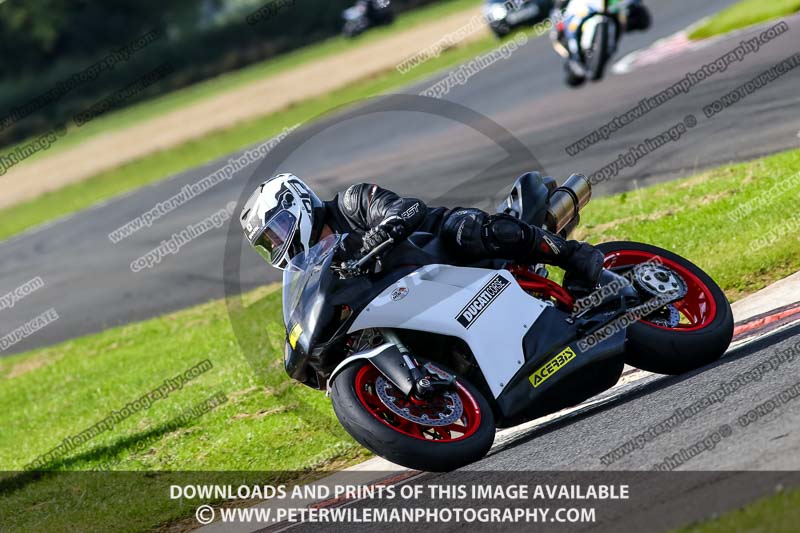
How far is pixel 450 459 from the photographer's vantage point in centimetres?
554

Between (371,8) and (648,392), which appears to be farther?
(371,8)

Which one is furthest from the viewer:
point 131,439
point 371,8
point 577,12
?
point 371,8

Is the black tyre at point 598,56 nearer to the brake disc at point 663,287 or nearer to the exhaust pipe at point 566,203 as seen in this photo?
the exhaust pipe at point 566,203

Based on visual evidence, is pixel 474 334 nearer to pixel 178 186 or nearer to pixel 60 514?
pixel 60 514

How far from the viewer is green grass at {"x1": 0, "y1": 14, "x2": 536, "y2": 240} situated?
26830mm

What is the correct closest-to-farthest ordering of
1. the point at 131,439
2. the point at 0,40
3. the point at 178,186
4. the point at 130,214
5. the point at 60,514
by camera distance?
1. the point at 60,514
2. the point at 131,439
3. the point at 130,214
4. the point at 178,186
5. the point at 0,40

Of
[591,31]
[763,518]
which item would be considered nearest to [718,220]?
[763,518]

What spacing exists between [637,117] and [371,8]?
3283 cm

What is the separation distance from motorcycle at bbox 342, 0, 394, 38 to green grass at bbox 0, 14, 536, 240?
1577 centimetres

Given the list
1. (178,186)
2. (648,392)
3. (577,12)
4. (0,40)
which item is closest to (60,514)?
(648,392)

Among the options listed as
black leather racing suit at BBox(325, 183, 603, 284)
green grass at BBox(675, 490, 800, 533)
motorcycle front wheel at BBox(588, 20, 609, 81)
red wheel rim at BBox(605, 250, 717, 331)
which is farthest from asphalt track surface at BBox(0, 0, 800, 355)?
green grass at BBox(675, 490, 800, 533)

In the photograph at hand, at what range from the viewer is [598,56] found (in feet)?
61.0

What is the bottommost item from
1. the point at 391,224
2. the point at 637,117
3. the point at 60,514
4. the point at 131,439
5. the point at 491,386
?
the point at 637,117

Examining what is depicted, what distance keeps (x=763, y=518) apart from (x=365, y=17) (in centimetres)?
4398
